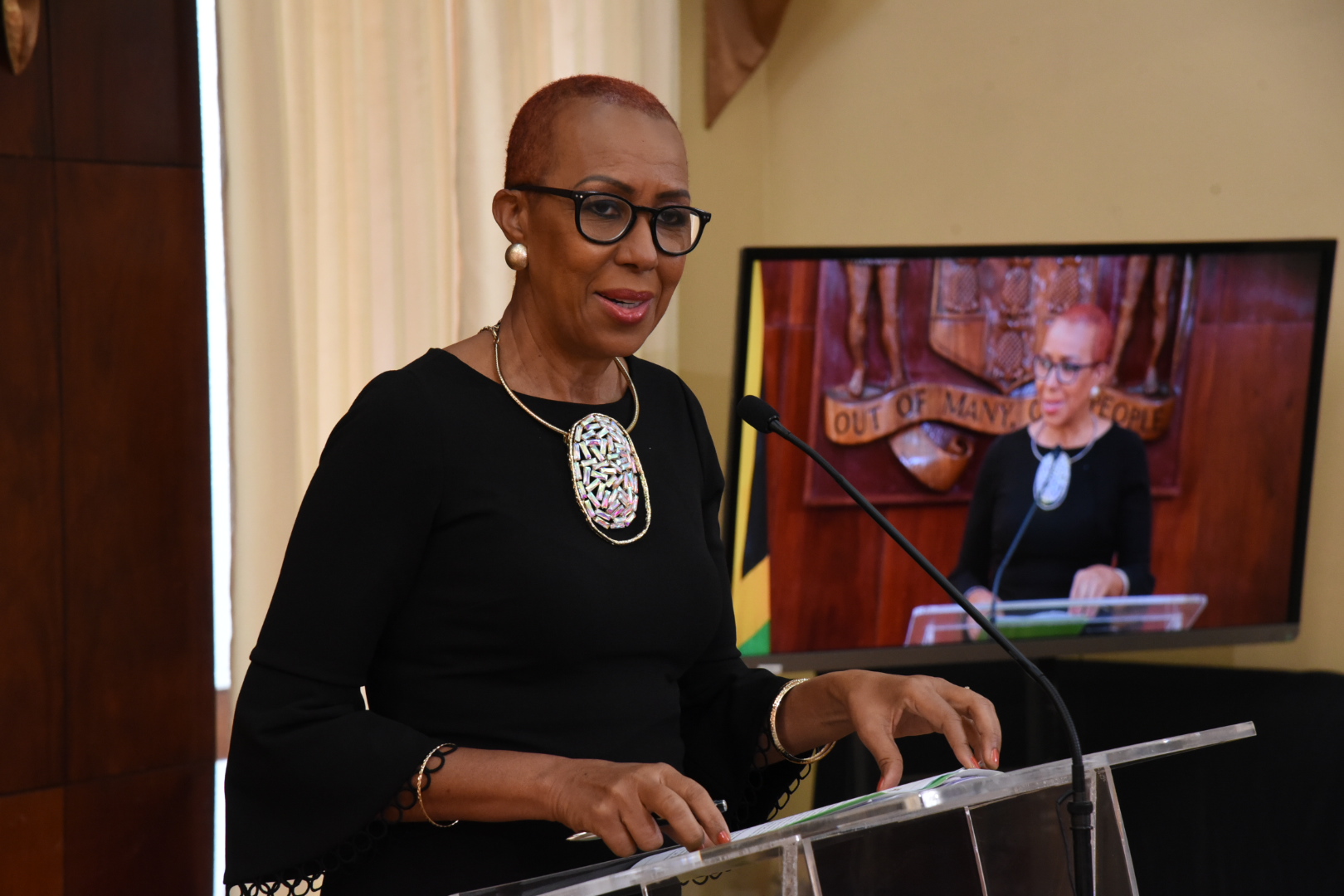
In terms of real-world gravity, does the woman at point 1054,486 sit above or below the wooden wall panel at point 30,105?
below

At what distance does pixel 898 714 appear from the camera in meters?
1.20

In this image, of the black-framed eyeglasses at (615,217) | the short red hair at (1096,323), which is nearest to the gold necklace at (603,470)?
the black-framed eyeglasses at (615,217)

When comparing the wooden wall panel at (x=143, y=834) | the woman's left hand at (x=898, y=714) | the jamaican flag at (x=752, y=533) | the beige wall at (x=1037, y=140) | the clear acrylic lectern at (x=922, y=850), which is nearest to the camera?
the clear acrylic lectern at (x=922, y=850)

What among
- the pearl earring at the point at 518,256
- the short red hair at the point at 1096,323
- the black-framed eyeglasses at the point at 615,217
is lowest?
the short red hair at the point at 1096,323

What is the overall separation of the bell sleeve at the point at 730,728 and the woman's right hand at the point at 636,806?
0.41 m

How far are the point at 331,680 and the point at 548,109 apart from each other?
2.10ft

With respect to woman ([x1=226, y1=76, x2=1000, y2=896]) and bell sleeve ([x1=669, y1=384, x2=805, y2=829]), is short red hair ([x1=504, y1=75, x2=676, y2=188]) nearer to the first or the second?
woman ([x1=226, y1=76, x2=1000, y2=896])

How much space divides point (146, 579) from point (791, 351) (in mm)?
1388

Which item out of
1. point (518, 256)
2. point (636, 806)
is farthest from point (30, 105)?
point (636, 806)

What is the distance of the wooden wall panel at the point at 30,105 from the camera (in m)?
2.11

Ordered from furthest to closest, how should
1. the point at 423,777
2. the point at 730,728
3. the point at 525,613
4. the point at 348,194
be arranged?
1. the point at 348,194
2. the point at 730,728
3. the point at 525,613
4. the point at 423,777

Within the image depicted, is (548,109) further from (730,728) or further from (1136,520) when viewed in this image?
(1136,520)

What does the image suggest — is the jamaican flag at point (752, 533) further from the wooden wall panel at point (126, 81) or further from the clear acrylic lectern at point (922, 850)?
Answer: the clear acrylic lectern at point (922, 850)

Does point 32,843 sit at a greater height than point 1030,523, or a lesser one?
lesser
